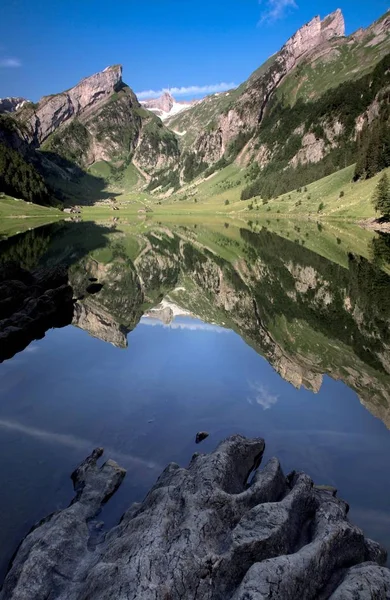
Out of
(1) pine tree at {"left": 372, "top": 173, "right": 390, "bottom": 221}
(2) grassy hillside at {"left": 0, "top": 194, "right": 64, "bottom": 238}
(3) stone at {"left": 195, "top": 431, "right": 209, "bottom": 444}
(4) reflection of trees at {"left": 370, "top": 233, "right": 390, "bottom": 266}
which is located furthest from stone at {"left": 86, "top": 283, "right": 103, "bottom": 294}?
(2) grassy hillside at {"left": 0, "top": 194, "right": 64, "bottom": 238}

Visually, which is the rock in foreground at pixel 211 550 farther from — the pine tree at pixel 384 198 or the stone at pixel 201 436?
the pine tree at pixel 384 198

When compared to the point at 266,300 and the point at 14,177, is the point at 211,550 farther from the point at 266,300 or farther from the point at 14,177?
A: the point at 14,177

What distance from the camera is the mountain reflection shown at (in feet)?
89.2

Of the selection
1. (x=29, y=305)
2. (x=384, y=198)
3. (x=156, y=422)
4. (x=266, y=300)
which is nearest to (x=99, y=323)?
(x=29, y=305)

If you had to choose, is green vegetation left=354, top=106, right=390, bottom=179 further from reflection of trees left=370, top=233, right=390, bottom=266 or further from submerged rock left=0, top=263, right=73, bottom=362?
submerged rock left=0, top=263, right=73, bottom=362

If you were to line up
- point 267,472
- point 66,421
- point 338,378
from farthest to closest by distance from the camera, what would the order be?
1. point 338,378
2. point 66,421
3. point 267,472

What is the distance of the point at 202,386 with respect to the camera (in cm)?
2398

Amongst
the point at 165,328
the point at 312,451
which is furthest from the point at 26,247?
the point at 312,451

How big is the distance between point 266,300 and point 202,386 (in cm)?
2118

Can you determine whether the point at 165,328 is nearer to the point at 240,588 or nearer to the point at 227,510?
the point at 227,510

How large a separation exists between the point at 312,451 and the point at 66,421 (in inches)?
443

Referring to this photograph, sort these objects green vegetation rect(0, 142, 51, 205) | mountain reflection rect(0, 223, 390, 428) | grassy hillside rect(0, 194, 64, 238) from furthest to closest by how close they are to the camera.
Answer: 1. green vegetation rect(0, 142, 51, 205)
2. grassy hillside rect(0, 194, 64, 238)
3. mountain reflection rect(0, 223, 390, 428)

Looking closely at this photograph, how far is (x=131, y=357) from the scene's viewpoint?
96.6 ft

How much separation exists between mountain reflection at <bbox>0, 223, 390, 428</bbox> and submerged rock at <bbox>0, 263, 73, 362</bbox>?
1.94 meters
